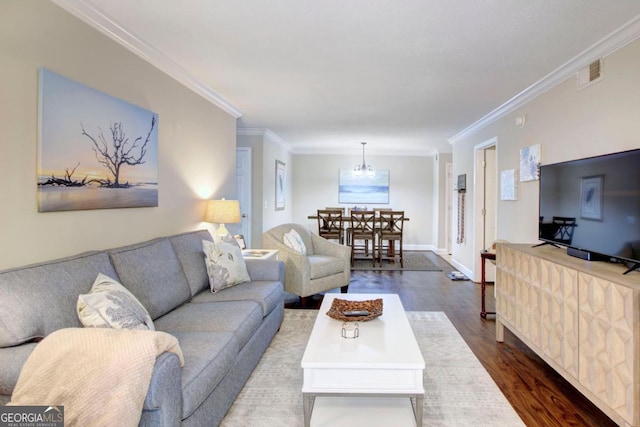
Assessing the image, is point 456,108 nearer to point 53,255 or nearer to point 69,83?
point 69,83

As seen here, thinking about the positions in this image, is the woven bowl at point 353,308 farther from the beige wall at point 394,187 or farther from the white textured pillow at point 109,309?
the beige wall at point 394,187

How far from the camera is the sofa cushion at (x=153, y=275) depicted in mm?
2197

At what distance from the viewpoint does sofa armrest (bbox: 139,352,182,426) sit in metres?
1.36

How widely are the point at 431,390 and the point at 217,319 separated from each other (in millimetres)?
1433

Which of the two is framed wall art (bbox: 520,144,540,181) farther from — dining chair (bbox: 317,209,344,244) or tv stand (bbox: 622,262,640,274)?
dining chair (bbox: 317,209,344,244)

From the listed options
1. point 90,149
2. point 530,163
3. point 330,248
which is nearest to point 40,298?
point 90,149

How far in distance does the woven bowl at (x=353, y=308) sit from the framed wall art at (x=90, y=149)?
1668 mm

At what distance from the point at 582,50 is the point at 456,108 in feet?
5.91

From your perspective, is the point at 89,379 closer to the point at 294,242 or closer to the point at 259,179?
the point at 294,242

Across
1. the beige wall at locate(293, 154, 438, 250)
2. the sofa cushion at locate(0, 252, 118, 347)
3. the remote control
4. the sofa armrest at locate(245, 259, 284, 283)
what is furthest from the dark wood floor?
the beige wall at locate(293, 154, 438, 250)

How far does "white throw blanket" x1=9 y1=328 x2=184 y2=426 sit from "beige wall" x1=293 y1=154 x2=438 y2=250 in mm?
7253

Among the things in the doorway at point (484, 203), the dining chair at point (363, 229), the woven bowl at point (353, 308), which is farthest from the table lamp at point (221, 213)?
the doorway at point (484, 203)

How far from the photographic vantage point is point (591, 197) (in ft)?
7.54

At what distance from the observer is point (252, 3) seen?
2113mm
